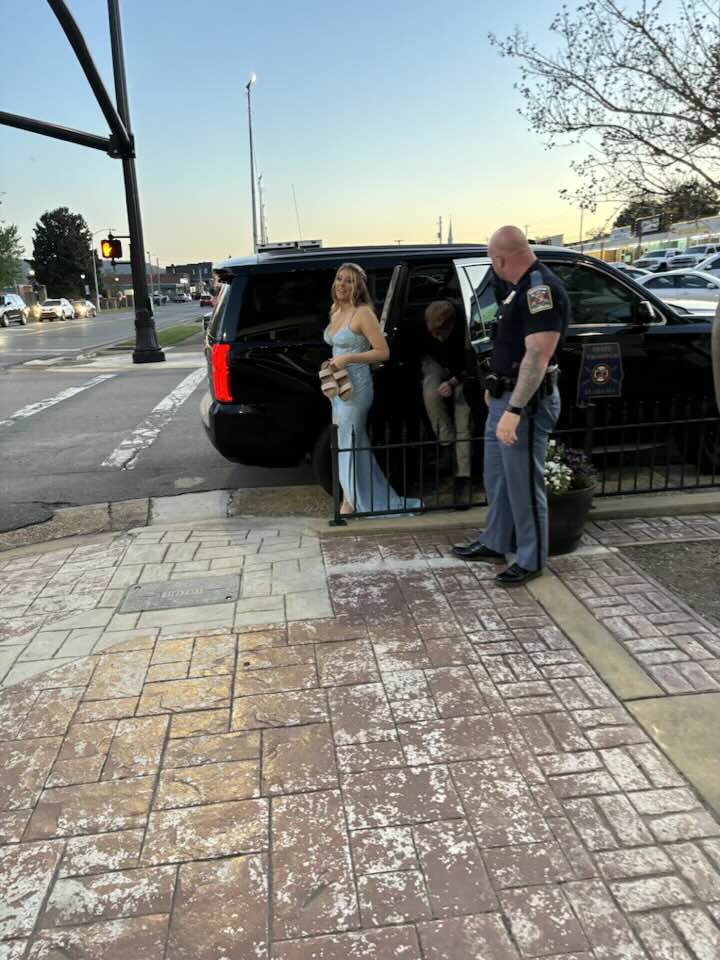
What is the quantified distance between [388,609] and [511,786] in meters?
1.45

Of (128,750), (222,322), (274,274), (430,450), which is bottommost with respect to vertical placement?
(128,750)

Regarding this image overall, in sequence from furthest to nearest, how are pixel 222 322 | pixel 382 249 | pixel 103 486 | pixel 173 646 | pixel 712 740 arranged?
pixel 103 486 → pixel 382 249 → pixel 222 322 → pixel 173 646 → pixel 712 740

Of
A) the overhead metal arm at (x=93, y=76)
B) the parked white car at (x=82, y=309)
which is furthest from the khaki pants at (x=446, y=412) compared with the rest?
the parked white car at (x=82, y=309)

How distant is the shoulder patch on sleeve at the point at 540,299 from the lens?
3.62 m

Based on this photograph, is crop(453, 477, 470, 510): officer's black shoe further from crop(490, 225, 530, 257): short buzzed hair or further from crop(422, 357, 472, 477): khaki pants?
crop(490, 225, 530, 257): short buzzed hair

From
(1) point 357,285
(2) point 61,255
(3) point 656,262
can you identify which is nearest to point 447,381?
(1) point 357,285

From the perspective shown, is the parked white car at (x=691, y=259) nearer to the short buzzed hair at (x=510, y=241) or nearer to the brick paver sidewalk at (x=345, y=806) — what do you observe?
the short buzzed hair at (x=510, y=241)

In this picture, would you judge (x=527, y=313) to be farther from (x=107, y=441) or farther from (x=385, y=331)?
(x=107, y=441)

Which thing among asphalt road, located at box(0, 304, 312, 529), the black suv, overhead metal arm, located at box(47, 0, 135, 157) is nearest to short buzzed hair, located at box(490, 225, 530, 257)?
the black suv

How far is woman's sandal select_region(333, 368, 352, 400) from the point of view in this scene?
4.87m

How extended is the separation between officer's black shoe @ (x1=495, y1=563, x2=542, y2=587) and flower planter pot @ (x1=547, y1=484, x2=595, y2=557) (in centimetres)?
42

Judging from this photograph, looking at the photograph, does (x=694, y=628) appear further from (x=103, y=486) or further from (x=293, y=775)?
(x=103, y=486)

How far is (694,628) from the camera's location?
360 centimetres

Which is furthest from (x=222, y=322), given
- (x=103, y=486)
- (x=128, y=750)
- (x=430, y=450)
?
(x=128, y=750)
